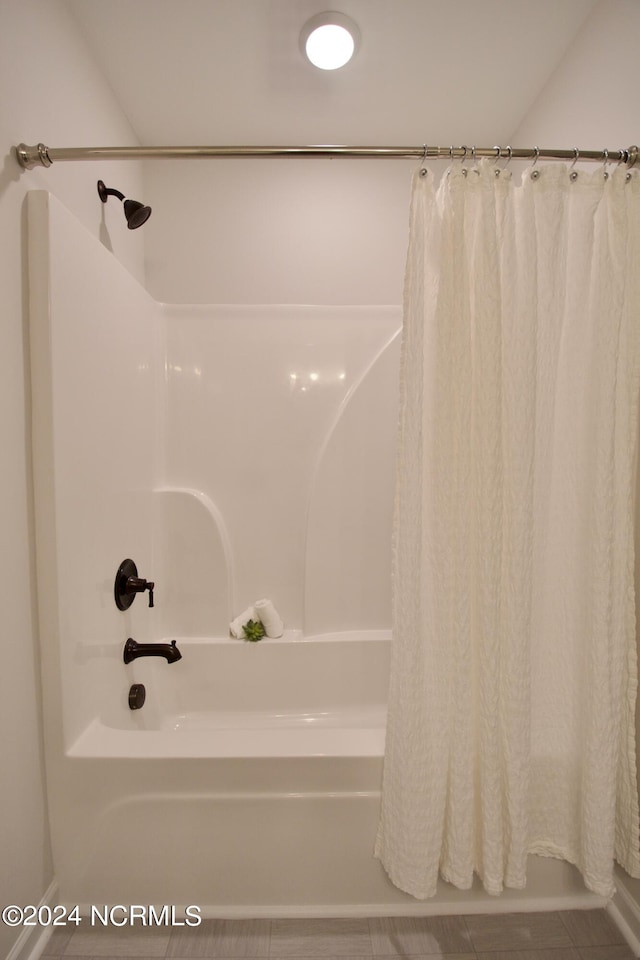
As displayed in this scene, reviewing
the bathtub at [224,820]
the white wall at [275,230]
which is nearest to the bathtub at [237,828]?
the bathtub at [224,820]

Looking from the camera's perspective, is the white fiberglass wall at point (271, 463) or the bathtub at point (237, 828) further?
the white fiberglass wall at point (271, 463)

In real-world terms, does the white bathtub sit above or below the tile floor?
above

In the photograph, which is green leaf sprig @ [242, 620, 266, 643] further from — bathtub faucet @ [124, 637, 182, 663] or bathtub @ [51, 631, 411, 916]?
bathtub @ [51, 631, 411, 916]

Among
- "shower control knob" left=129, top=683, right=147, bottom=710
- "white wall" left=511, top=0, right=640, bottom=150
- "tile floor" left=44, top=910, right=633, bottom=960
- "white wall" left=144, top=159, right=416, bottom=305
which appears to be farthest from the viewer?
"white wall" left=144, top=159, right=416, bottom=305

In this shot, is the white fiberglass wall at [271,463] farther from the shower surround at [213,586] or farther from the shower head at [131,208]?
the shower head at [131,208]

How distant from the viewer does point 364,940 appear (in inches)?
48.1

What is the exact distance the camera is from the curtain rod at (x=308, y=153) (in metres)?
1.12

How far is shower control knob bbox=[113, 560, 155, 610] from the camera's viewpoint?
1.52m

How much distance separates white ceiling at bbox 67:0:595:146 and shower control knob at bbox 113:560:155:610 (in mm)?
1684

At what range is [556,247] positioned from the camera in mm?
1105

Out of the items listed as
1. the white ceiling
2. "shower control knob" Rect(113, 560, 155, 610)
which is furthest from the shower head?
"shower control knob" Rect(113, 560, 155, 610)

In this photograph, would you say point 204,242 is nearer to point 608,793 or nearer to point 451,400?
point 451,400

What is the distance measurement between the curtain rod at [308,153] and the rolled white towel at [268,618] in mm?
1550

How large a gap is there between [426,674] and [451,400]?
64 cm
